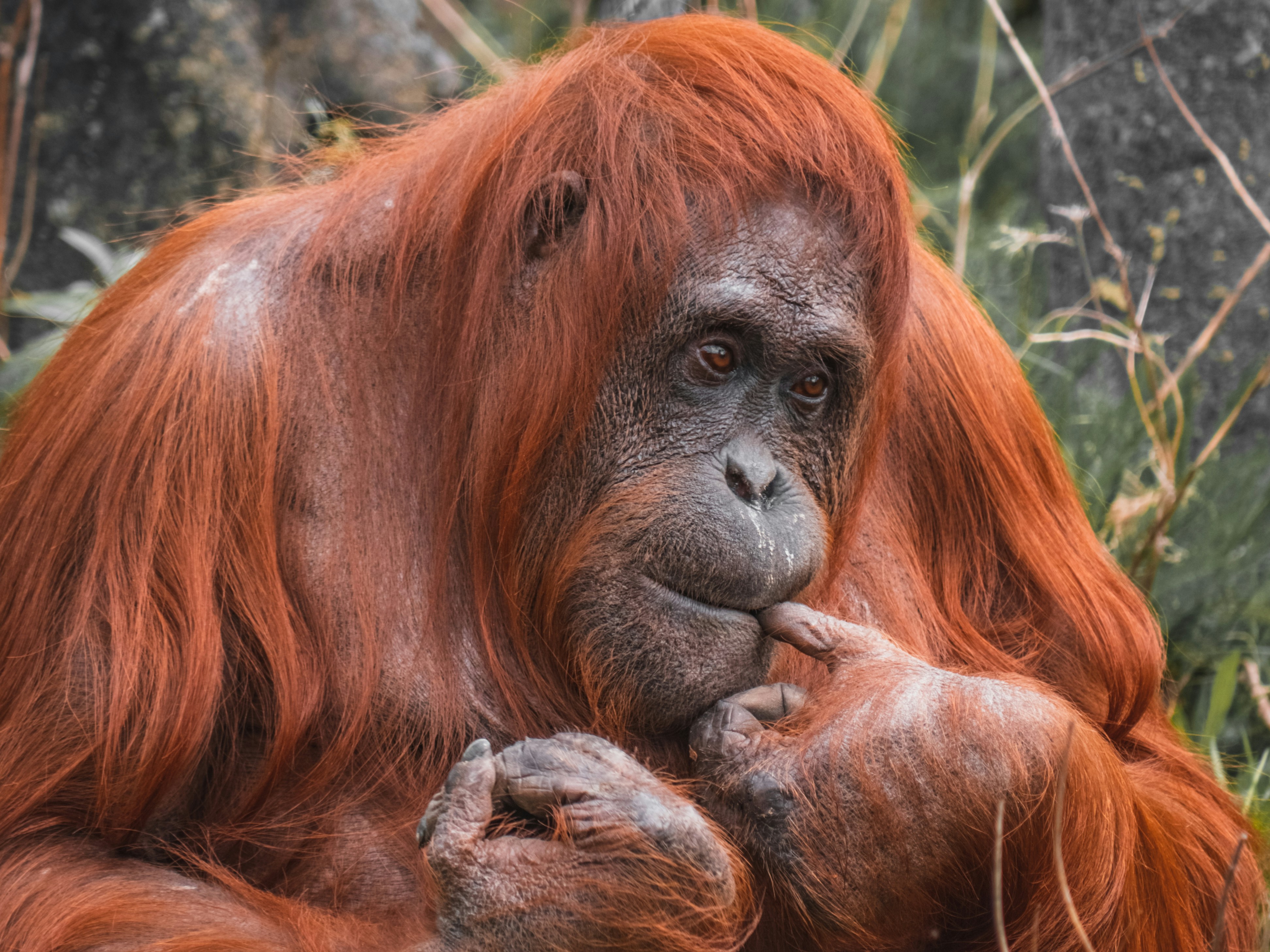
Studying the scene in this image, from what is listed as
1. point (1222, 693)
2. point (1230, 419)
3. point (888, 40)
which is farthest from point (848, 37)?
point (1222, 693)

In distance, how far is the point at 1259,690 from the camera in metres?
3.18

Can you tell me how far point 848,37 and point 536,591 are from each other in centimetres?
335

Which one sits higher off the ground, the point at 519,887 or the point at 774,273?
the point at 774,273

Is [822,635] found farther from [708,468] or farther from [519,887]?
[519,887]

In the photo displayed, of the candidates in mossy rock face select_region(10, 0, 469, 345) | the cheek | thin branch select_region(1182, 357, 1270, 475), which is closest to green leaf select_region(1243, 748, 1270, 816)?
thin branch select_region(1182, 357, 1270, 475)

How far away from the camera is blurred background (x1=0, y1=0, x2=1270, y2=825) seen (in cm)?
363

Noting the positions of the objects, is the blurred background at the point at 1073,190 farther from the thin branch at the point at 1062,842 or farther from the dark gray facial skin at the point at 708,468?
the dark gray facial skin at the point at 708,468

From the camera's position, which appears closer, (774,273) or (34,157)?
(774,273)

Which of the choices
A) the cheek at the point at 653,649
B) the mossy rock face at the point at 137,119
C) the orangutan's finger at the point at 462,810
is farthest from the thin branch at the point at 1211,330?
the mossy rock face at the point at 137,119

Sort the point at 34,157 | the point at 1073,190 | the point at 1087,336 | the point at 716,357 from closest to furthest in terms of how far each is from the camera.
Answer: the point at 716,357
the point at 1087,336
the point at 34,157
the point at 1073,190

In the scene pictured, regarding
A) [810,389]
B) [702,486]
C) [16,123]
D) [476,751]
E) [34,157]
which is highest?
[16,123]

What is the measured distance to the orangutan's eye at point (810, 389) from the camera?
2.00 m

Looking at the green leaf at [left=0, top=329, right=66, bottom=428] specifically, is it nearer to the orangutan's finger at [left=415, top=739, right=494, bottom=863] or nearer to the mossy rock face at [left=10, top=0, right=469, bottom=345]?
the mossy rock face at [left=10, top=0, right=469, bottom=345]

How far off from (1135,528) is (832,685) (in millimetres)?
1987
